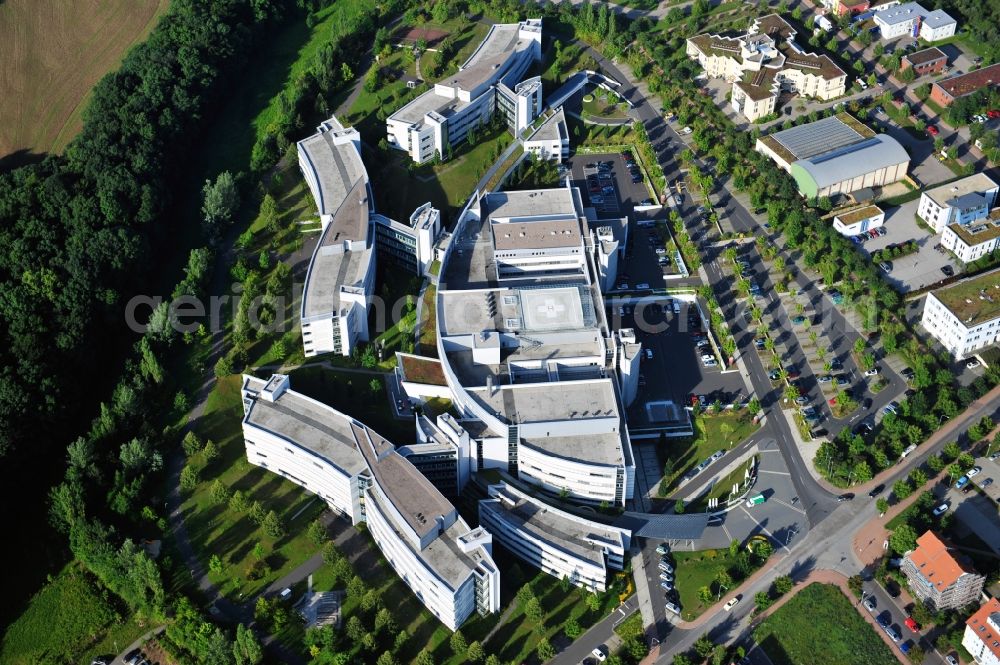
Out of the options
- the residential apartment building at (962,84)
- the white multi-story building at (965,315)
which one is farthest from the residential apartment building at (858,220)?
the residential apartment building at (962,84)

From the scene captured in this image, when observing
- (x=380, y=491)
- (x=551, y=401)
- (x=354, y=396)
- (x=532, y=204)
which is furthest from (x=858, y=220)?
(x=380, y=491)

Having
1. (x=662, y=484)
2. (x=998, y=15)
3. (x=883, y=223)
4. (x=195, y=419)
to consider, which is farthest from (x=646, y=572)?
(x=998, y=15)

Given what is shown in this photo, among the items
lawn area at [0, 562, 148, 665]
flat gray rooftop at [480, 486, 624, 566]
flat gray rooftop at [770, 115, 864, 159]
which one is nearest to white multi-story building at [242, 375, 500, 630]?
flat gray rooftop at [480, 486, 624, 566]

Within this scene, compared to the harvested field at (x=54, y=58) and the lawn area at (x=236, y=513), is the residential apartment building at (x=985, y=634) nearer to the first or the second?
the lawn area at (x=236, y=513)

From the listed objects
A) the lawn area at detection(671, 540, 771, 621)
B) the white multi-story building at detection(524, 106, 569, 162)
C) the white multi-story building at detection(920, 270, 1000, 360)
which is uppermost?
the white multi-story building at detection(524, 106, 569, 162)

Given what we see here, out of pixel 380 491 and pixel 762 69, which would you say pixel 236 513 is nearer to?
pixel 380 491

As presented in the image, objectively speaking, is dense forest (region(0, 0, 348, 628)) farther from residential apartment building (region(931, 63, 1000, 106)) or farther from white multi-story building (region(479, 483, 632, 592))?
residential apartment building (region(931, 63, 1000, 106))
